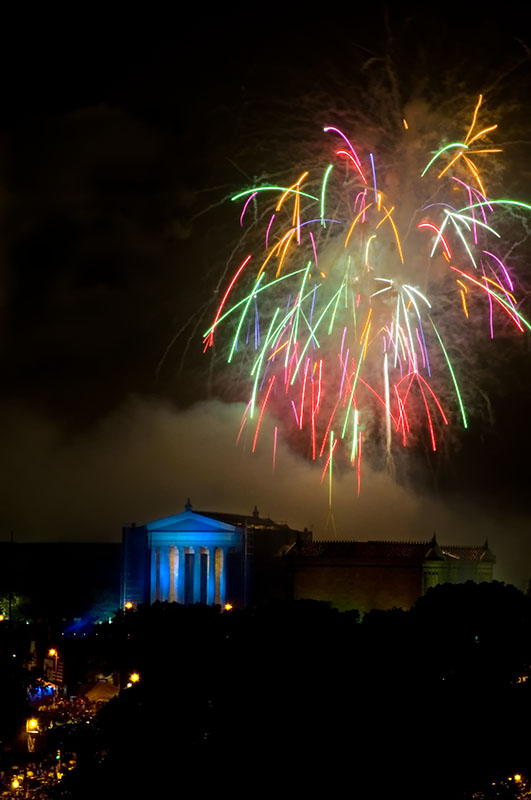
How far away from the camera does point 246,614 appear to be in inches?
1965

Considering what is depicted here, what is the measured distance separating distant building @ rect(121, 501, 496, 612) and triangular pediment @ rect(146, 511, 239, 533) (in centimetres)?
6

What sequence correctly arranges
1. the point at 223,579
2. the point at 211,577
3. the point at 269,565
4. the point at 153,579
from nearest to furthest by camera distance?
the point at 223,579 → the point at 211,577 → the point at 269,565 → the point at 153,579

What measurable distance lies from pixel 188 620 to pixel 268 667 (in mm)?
17063

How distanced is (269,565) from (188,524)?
5.73 metres

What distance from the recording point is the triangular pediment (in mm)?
72519

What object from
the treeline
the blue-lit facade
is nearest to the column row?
the blue-lit facade

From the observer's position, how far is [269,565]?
239ft

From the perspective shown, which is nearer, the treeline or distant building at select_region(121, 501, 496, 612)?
the treeline

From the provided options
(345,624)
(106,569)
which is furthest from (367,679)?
(106,569)

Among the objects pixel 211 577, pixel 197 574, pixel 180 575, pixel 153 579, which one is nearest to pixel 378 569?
pixel 211 577

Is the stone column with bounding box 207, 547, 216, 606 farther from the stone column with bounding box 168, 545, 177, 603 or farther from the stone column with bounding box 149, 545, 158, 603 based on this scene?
the stone column with bounding box 149, 545, 158, 603

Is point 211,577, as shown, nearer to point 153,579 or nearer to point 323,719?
point 153,579

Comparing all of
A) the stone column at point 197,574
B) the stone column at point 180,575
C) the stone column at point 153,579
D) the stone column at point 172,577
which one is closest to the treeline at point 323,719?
the stone column at point 197,574

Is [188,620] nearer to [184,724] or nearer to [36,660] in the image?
[36,660]
